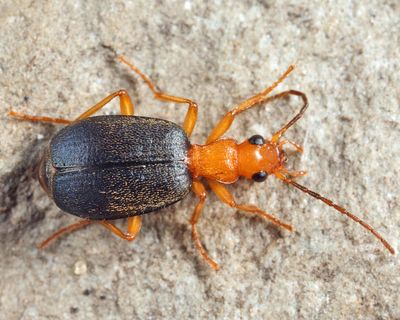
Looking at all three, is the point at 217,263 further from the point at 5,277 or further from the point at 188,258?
the point at 5,277

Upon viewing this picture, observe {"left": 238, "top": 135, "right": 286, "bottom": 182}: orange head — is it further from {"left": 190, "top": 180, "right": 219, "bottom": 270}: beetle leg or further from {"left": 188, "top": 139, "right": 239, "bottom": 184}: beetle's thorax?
{"left": 190, "top": 180, "right": 219, "bottom": 270}: beetle leg

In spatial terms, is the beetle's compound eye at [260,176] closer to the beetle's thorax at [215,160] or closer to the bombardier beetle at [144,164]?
the bombardier beetle at [144,164]

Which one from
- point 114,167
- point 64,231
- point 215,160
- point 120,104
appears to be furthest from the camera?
point 64,231

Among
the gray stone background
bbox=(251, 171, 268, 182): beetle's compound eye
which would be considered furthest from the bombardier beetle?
the gray stone background

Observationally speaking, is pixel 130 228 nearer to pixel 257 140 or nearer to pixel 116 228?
pixel 116 228

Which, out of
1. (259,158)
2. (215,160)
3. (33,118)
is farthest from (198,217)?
(33,118)

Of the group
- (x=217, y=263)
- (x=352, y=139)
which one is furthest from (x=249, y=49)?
(x=217, y=263)
